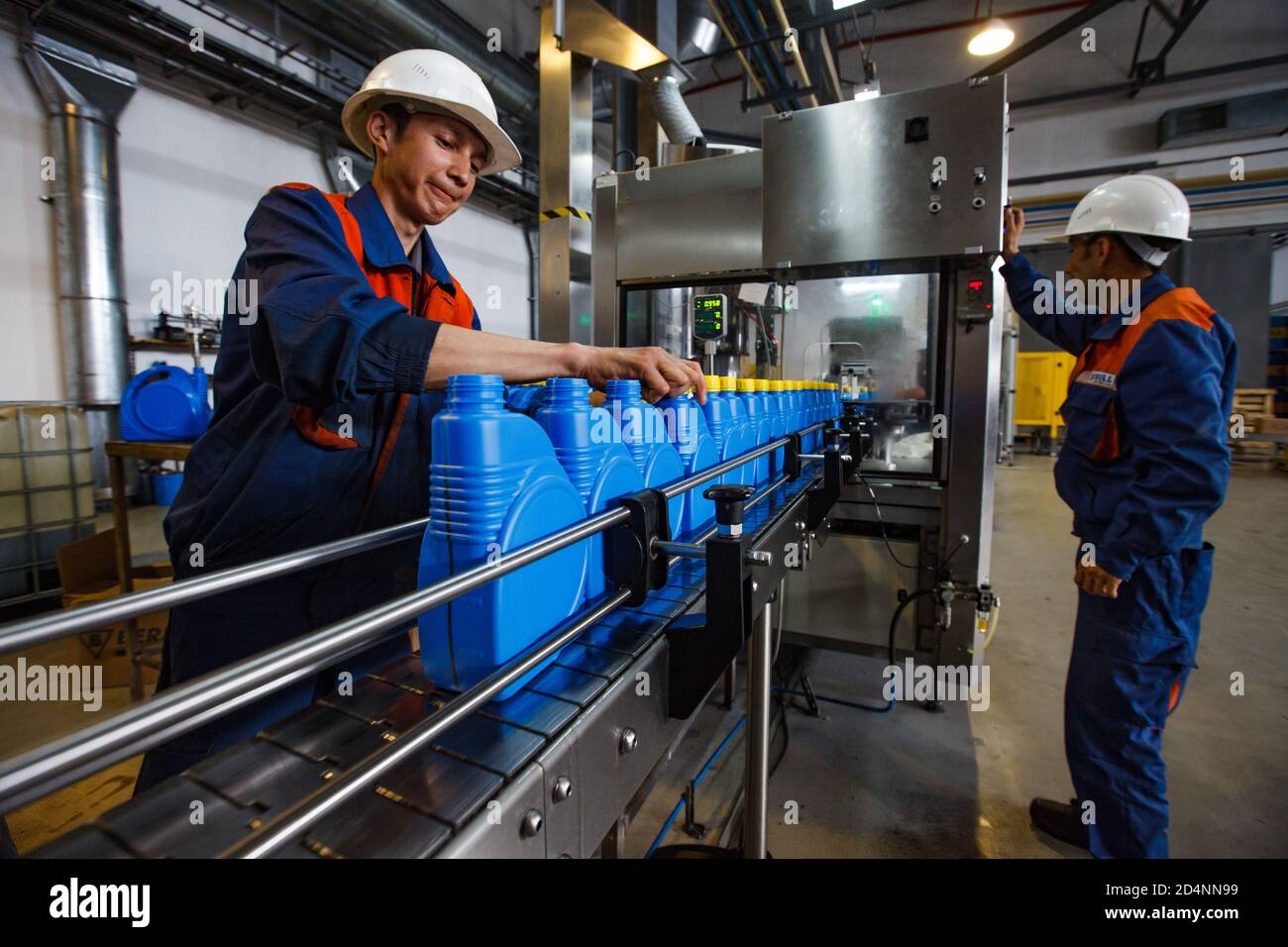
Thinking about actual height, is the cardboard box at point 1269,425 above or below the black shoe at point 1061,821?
above

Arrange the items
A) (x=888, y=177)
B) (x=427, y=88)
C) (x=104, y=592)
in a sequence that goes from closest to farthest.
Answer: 1. (x=427, y=88)
2. (x=888, y=177)
3. (x=104, y=592)

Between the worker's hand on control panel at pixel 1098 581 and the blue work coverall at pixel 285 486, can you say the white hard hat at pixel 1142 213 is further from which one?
the blue work coverall at pixel 285 486

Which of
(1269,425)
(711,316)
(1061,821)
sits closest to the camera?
(1061,821)

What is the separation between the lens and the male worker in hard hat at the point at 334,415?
77 centimetres

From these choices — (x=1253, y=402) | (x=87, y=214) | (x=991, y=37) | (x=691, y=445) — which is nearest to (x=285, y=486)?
(x=691, y=445)

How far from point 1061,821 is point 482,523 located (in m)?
2.07

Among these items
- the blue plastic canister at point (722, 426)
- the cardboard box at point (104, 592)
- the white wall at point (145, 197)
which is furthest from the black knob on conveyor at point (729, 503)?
the white wall at point (145, 197)

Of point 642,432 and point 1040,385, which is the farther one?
point 1040,385

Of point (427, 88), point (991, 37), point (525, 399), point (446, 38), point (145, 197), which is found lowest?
point (525, 399)

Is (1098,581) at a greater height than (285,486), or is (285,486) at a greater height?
(285,486)

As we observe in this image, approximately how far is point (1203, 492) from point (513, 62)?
5820 millimetres

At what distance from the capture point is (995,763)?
6.79 ft

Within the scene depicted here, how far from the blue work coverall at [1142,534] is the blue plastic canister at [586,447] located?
4.68 feet

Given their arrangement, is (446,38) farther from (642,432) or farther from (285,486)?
(642,432)
